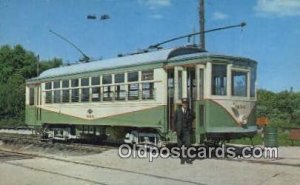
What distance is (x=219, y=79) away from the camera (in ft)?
56.3

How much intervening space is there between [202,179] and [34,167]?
5220 mm

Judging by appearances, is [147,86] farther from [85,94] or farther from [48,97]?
[48,97]

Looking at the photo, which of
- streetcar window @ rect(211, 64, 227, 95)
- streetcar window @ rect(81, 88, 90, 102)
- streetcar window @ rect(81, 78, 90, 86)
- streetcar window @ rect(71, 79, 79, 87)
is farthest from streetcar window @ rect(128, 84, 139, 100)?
streetcar window @ rect(71, 79, 79, 87)

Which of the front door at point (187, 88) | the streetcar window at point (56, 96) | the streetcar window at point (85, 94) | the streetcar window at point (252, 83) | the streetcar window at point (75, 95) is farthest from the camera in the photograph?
the streetcar window at point (56, 96)

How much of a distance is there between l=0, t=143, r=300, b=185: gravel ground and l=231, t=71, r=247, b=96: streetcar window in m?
2.19

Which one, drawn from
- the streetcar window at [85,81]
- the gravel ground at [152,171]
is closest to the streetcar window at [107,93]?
the streetcar window at [85,81]

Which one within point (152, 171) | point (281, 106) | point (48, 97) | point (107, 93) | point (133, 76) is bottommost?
point (152, 171)

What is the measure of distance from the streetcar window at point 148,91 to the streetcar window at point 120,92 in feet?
3.73

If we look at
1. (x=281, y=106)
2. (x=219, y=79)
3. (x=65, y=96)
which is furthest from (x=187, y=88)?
(x=281, y=106)

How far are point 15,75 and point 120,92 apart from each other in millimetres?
50034

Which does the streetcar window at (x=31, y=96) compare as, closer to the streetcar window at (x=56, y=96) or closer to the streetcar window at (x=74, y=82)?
the streetcar window at (x=56, y=96)

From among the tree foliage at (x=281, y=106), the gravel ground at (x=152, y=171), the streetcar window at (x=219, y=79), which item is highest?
the streetcar window at (x=219, y=79)

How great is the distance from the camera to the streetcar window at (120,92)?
19922mm

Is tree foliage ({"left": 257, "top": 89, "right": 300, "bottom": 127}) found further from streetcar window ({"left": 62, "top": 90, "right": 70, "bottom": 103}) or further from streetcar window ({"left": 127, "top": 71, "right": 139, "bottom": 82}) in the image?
streetcar window ({"left": 127, "top": 71, "right": 139, "bottom": 82})
